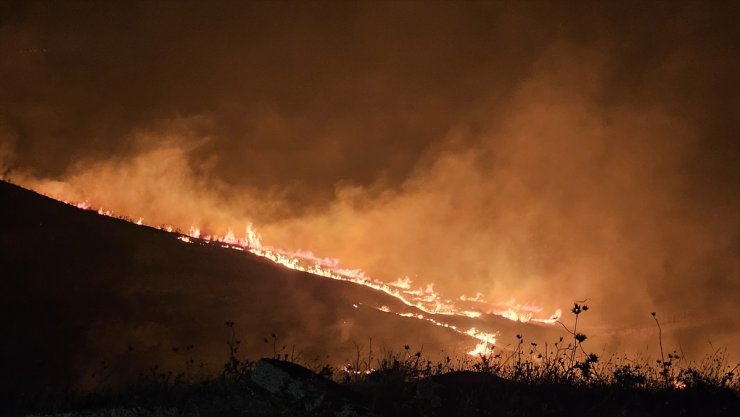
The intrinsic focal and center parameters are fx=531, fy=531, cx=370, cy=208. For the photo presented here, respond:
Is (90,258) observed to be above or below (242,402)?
above

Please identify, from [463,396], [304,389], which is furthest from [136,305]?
[463,396]

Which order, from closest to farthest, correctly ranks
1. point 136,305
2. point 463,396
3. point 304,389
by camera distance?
point 304,389 < point 463,396 < point 136,305

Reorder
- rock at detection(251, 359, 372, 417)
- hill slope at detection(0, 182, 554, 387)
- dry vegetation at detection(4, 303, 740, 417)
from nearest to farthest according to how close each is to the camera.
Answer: rock at detection(251, 359, 372, 417)
dry vegetation at detection(4, 303, 740, 417)
hill slope at detection(0, 182, 554, 387)

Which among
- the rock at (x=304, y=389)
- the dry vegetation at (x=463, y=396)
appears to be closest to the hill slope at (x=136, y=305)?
the dry vegetation at (x=463, y=396)

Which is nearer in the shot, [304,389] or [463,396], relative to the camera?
[304,389]

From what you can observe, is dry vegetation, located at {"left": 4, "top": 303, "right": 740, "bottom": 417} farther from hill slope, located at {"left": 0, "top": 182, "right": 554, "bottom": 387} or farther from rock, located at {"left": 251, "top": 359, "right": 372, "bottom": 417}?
hill slope, located at {"left": 0, "top": 182, "right": 554, "bottom": 387}

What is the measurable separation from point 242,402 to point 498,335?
38.8 meters

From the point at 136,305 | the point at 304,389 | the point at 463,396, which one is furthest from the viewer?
the point at 136,305

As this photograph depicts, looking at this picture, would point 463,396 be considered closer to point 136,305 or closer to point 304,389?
point 304,389

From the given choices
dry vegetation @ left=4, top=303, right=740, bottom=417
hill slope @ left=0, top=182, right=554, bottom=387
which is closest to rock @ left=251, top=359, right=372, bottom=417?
dry vegetation @ left=4, top=303, right=740, bottom=417

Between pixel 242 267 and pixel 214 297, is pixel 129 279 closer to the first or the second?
pixel 214 297

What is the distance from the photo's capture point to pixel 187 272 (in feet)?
84.4

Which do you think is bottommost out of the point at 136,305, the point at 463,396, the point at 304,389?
the point at 304,389

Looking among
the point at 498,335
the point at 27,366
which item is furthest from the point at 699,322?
the point at 27,366
